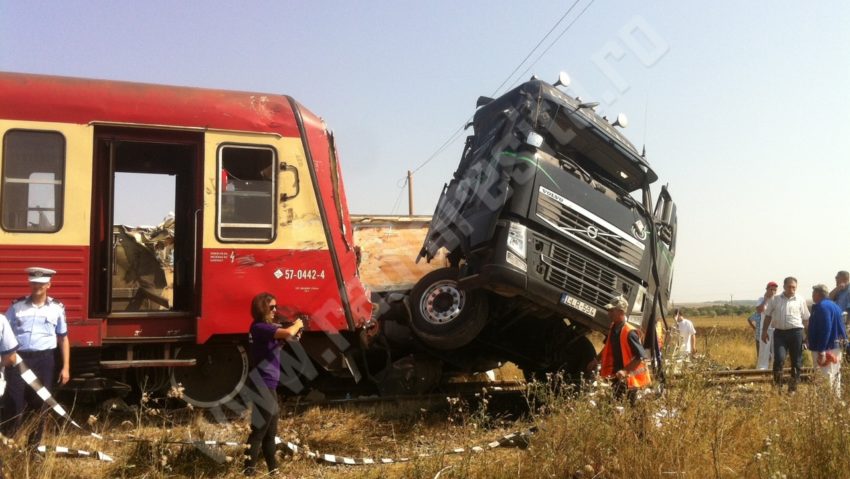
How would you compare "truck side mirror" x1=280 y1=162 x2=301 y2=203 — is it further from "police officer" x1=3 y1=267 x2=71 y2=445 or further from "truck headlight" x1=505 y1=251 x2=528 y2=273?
"police officer" x1=3 y1=267 x2=71 y2=445

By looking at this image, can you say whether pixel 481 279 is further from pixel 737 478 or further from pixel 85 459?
pixel 85 459

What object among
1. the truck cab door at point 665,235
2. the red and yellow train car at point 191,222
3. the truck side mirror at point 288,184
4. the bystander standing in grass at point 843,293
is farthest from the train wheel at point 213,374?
the bystander standing in grass at point 843,293

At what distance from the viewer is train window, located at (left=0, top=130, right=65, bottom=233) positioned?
6562mm

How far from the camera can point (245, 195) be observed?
725 centimetres

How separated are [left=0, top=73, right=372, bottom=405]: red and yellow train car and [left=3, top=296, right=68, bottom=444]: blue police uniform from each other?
1.02m

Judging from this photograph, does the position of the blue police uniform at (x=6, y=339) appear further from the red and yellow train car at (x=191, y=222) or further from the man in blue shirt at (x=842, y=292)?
the man in blue shirt at (x=842, y=292)

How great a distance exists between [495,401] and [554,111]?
3.39 meters

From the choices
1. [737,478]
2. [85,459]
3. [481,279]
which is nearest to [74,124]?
[85,459]

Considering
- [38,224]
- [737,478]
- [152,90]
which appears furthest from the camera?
[152,90]

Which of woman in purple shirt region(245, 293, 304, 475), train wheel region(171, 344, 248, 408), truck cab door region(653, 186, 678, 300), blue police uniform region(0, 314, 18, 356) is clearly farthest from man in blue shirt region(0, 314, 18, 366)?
truck cab door region(653, 186, 678, 300)

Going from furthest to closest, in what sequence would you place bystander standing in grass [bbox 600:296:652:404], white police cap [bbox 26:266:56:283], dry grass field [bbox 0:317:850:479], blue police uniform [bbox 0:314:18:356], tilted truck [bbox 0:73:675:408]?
tilted truck [bbox 0:73:675:408], bystander standing in grass [bbox 600:296:652:404], white police cap [bbox 26:266:56:283], blue police uniform [bbox 0:314:18:356], dry grass field [bbox 0:317:850:479]

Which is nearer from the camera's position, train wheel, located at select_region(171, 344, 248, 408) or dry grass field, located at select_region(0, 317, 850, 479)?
dry grass field, located at select_region(0, 317, 850, 479)

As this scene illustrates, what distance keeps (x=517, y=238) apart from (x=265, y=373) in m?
3.21

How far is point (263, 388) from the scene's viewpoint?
529 cm
